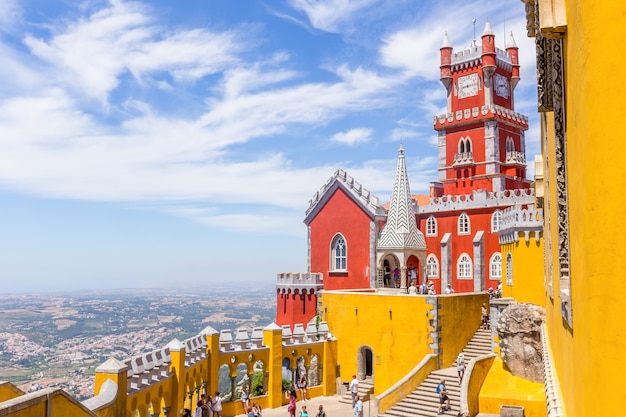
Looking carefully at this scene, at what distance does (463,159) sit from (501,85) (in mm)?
5991

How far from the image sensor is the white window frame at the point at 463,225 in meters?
33.2

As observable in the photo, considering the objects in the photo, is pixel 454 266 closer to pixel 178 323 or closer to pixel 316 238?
pixel 316 238

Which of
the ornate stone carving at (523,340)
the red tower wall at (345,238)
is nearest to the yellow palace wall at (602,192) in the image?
the ornate stone carving at (523,340)

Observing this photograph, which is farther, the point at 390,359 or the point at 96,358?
the point at 96,358

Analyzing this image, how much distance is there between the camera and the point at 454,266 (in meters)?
33.6

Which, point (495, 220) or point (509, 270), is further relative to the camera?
point (495, 220)

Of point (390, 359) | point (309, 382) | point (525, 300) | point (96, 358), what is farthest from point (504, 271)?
point (96, 358)

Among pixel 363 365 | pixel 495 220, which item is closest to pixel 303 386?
pixel 363 365

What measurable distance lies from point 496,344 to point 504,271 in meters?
5.37

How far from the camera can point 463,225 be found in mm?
33438

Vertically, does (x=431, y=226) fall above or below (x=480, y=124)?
below

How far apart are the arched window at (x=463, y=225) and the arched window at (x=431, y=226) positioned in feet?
5.69

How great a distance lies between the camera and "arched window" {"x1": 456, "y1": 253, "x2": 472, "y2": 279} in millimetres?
32719

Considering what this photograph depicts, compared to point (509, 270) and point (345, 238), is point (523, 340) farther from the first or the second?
point (345, 238)
